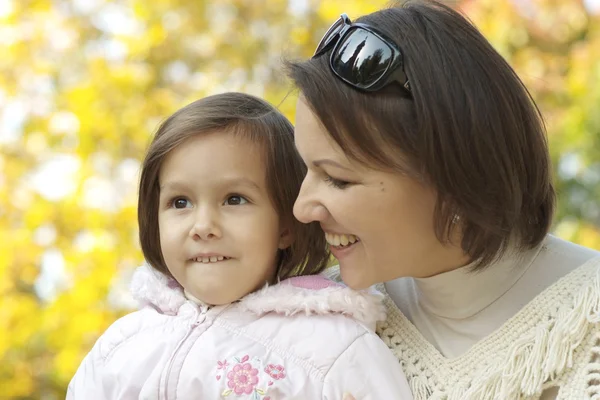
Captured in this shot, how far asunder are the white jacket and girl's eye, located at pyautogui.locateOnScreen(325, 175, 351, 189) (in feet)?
0.88

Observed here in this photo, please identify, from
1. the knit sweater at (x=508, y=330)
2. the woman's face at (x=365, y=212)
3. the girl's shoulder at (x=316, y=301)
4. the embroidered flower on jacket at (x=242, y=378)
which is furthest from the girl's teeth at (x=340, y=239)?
the embroidered flower on jacket at (x=242, y=378)

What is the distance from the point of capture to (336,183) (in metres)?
1.80

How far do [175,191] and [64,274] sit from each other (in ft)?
8.36

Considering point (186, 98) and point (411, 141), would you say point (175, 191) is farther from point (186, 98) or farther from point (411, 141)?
point (186, 98)

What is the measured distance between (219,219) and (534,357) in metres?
0.77

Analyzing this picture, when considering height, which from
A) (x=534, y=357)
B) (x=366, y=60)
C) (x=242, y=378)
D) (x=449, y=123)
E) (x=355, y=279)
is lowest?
(x=242, y=378)

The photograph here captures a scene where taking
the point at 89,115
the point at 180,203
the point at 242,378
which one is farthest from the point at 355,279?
the point at 89,115

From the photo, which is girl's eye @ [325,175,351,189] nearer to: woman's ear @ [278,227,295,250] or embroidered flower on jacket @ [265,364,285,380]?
woman's ear @ [278,227,295,250]

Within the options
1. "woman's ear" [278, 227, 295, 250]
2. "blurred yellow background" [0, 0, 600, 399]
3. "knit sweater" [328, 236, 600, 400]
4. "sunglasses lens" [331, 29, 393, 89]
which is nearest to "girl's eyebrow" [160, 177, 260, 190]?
"woman's ear" [278, 227, 295, 250]

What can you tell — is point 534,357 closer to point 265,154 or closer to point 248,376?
point 248,376

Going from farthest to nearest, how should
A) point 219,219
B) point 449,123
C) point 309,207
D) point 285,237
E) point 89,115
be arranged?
1. point 89,115
2. point 285,237
3. point 219,219
4. point 309,207
5. point 449,123

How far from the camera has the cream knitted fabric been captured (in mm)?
1678

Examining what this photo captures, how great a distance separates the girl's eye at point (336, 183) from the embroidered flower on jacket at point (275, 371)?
0.42 meters

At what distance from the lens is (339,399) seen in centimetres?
178
